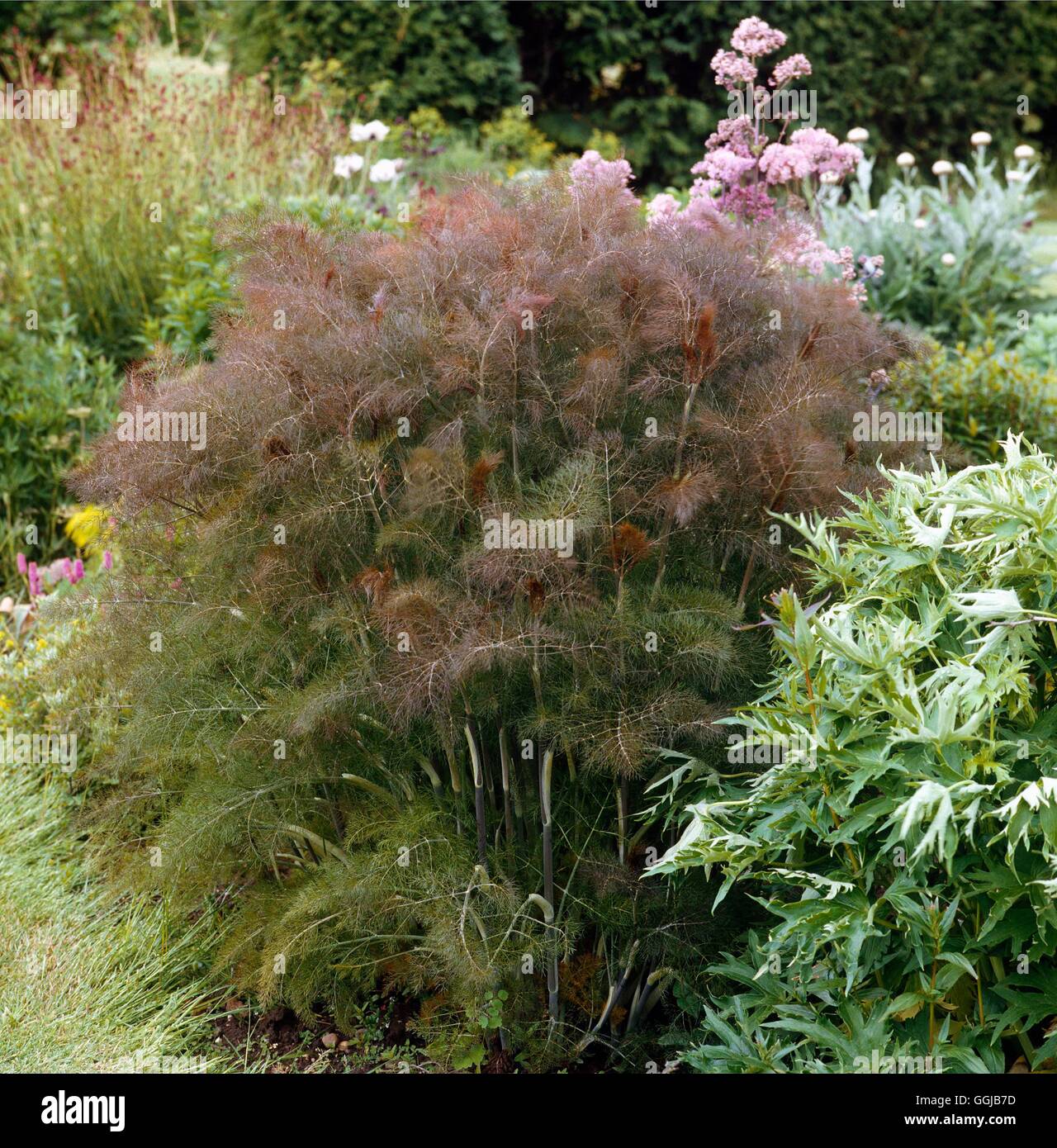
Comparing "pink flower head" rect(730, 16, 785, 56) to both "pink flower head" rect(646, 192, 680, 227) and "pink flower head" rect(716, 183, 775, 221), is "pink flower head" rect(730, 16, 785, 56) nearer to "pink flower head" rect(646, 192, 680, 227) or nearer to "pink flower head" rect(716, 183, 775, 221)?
"pink flower head" rect(716, 183, 775, 221)

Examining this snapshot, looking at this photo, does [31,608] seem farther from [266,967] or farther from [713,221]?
[713,221]

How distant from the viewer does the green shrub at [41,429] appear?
5.90 m

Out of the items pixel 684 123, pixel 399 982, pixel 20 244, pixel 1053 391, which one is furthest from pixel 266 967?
pixel 684 123

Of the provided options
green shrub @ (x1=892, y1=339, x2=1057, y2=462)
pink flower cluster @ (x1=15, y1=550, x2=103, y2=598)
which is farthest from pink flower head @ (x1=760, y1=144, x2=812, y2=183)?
pink flower cluster @ (x1=15, y1=550, x2=103, y2=598)

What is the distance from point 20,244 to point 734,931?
19.9 ft

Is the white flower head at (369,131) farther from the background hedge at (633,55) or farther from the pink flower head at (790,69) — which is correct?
the pink flower head at (790,69)

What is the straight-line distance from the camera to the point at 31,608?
16.5ft

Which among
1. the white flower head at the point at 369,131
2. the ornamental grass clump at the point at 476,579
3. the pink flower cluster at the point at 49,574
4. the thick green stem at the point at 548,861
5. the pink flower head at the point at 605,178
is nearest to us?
the ornamental grass clump at the point at 476,579

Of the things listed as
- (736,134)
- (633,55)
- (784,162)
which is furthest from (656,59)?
(784,162)

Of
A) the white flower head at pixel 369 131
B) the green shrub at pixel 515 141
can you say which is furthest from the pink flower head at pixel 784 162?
the green shrub at pixel 515 141

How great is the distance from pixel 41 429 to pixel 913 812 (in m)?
4.90

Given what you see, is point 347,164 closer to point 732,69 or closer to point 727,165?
point 732,69

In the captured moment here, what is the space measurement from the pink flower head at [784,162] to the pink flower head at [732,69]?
0.87 ft
